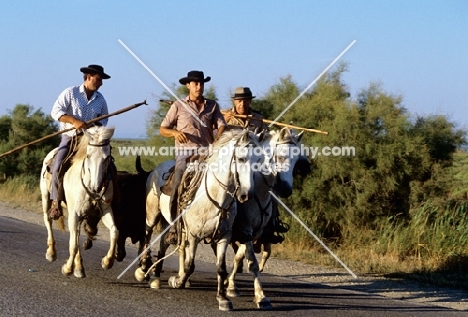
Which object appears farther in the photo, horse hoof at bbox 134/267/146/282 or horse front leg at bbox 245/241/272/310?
horse hoof at bbox 134/267/146/282

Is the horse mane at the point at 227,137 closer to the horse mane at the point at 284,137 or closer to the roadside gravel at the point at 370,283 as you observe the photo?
the horse mane at the point at 284,137

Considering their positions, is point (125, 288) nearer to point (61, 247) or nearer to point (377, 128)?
point (61, 247)

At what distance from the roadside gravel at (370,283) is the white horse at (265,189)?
2.36 meters

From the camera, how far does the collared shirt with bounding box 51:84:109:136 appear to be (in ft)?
36.2

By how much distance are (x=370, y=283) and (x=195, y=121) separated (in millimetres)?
4067

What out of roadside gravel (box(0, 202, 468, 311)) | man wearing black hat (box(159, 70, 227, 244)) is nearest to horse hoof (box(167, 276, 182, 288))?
man wearing black hat (box(159, 70, 227, 244))

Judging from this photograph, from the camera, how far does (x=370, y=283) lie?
40.2 feet

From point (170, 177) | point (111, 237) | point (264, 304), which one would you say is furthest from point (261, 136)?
point (111, 237)

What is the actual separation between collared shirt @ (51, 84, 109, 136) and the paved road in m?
2.15

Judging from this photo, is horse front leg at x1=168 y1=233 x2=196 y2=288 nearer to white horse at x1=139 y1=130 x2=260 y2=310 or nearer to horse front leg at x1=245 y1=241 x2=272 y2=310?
white horse at x1=139 y1=130 x2=260 y2=310

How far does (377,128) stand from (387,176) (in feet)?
4.27

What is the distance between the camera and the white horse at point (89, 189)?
10016mm

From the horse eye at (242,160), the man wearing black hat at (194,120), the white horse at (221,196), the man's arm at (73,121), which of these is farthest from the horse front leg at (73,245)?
the horse eye at (242,160)

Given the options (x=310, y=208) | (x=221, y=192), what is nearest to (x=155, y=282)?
(x=221, y=192)
